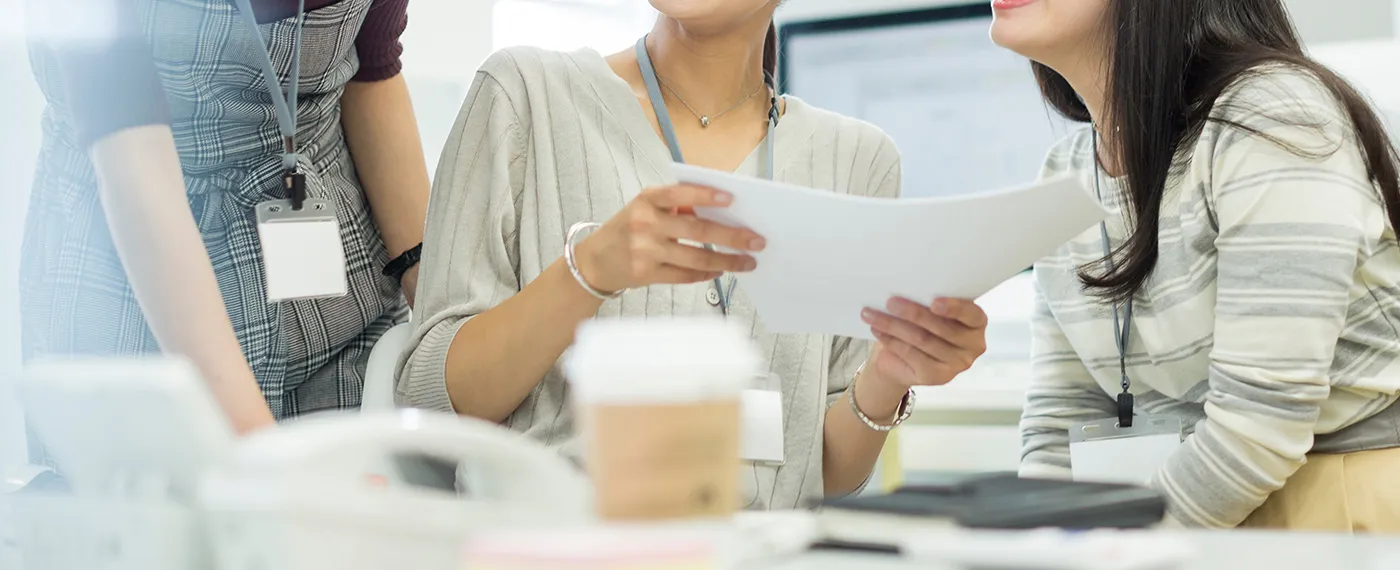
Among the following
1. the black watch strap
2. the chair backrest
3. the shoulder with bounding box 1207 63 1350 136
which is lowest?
the chair backrest

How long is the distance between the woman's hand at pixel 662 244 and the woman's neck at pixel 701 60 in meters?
0.44

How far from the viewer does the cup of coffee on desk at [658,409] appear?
0.49 meters

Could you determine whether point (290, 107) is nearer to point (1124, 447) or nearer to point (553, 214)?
point (553, 214)

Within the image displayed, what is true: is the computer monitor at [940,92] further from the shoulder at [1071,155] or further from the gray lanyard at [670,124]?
the gray lanyard at [670,124]

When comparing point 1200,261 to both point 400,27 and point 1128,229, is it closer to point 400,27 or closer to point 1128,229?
point 1128,229

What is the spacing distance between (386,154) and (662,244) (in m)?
0.62

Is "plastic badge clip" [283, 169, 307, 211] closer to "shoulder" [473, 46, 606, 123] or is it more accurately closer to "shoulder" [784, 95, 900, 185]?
"shoulder" [473, 46, 606, 123]

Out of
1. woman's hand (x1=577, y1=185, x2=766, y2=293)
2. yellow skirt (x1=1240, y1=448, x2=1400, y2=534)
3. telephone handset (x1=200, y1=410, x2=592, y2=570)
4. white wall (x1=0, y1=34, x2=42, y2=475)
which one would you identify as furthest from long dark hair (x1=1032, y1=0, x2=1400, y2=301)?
white wall (x1=0, y1=34, x2=42, y2=475)

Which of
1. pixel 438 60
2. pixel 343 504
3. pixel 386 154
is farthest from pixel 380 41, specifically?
pixel 343 504

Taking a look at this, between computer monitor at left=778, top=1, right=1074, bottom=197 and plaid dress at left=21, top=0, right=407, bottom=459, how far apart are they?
67.6 inches

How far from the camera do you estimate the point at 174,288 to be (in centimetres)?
103

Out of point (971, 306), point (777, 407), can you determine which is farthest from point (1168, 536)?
point (777, 407)

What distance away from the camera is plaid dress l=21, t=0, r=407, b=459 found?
1.20 meters

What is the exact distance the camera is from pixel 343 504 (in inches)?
18.4
